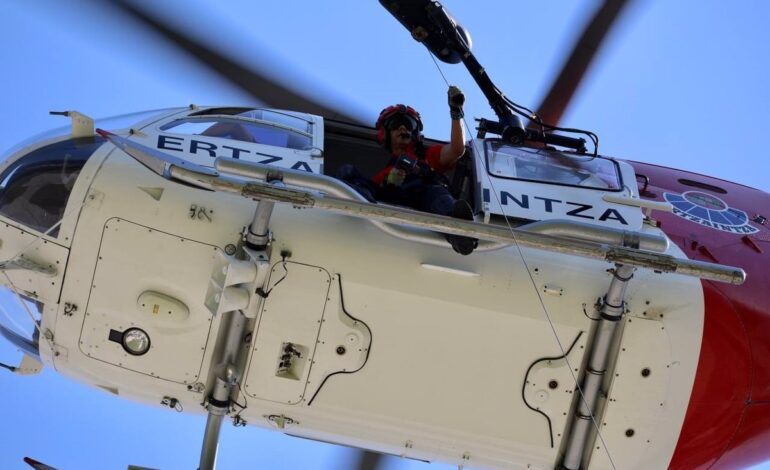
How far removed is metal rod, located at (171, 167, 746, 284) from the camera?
5391 millimetres

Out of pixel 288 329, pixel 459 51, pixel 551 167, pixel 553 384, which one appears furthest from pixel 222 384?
pixel 459 51

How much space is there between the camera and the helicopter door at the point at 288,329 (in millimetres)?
6047

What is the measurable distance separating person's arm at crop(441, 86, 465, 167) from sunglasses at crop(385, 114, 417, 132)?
0.30 meters

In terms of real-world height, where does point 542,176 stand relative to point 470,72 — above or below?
below

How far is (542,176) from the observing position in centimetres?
672

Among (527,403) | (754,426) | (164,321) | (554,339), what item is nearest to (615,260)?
(554,339)

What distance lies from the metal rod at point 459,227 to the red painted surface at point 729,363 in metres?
0.92

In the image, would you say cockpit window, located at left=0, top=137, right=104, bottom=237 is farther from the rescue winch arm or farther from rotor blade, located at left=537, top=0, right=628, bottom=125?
rotor blade, located at left=537, top=0, right=628, bottom=125

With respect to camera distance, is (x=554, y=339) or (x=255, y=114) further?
(x=255, y=114)

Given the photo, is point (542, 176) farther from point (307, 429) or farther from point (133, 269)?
point (133, 269)

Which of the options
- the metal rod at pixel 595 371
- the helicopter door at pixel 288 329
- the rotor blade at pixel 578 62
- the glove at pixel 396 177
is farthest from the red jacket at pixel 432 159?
Result: the metal rod at pixel 595 371

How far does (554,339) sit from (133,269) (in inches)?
108

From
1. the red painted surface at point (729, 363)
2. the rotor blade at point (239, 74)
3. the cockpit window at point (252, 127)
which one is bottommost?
the red painted surface at point (729, 363)

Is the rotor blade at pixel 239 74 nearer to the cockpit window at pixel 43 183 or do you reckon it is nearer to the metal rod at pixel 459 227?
the cockpit window at pixel 43 183
